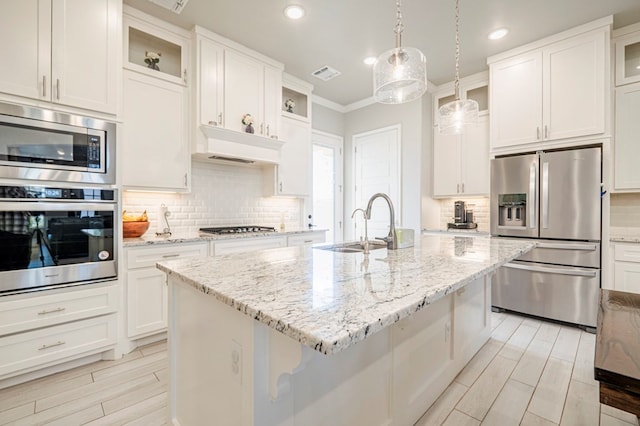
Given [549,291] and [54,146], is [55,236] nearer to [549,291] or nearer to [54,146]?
[54,146]

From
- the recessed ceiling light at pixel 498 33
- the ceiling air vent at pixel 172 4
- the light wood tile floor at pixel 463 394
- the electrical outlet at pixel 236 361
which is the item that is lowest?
the light wood tile floor at pixel 463 394

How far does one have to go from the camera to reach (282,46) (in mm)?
3246

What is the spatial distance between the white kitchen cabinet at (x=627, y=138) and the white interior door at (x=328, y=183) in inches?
133

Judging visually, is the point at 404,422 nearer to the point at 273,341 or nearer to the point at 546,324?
the point at 273,341

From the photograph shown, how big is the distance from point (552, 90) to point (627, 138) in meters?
0.84

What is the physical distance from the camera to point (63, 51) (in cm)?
210

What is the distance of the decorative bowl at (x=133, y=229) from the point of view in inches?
103

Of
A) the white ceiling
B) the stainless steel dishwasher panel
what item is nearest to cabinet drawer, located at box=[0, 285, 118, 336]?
the white ceiling

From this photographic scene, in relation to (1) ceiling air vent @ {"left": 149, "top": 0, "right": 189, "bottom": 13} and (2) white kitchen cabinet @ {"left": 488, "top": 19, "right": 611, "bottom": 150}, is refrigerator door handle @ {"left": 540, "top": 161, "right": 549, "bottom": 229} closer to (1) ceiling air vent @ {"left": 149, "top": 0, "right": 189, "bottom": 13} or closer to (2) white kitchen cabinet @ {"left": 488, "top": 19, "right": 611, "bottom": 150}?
(2) white kitchen cabinet @ {"left": 488, "top": 19, "right": 611, "bottom": 150}

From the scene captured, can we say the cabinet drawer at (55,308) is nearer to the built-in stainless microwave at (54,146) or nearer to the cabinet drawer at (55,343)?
the cabinet drawer at (55,343)

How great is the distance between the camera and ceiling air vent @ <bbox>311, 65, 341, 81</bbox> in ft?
12.3

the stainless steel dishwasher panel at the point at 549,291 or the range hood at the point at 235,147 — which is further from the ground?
the range hood at the point at 235,147

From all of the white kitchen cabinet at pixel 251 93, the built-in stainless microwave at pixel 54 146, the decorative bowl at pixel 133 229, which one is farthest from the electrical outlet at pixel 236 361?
the white kitchen cabinet at pixel 251 93

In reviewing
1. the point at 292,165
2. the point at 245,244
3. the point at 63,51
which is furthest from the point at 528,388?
the point at 63,51
